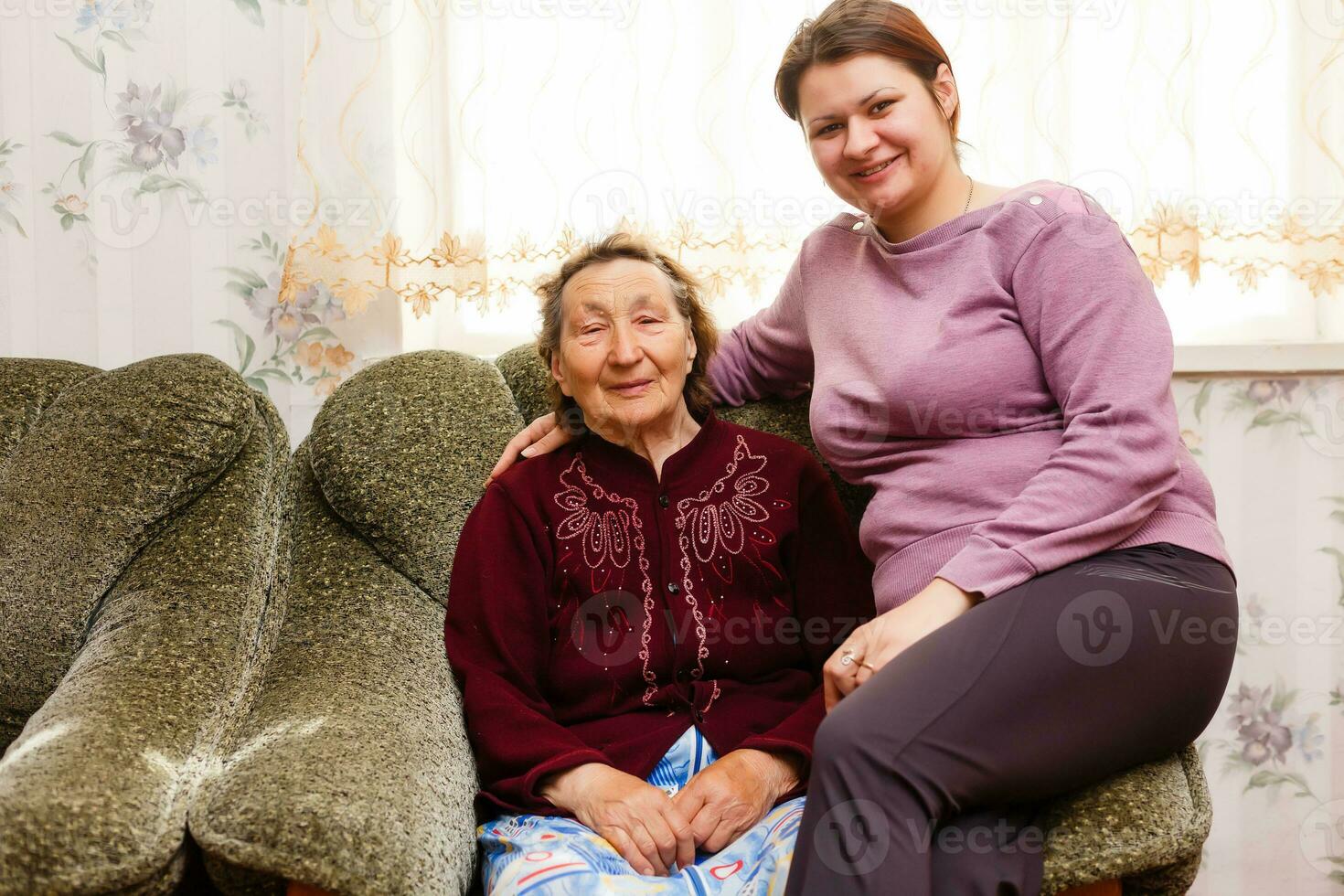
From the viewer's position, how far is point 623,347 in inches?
56.4

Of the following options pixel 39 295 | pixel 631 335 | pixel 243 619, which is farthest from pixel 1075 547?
pixel 39 295

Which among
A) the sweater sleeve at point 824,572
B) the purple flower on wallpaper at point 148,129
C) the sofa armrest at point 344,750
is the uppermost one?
the purple flower on wallpaper at point 148,129

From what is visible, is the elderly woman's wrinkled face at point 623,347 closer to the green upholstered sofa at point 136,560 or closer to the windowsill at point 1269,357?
the green upholstered sofa at point 136,560

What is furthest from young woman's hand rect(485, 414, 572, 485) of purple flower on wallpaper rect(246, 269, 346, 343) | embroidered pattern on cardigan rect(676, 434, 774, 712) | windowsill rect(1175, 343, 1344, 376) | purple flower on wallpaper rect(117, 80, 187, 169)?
windowsill rect(1175, 343, 1344, 376)

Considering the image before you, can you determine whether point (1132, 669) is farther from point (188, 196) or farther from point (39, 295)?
point (39, 295)

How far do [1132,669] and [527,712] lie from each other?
2.26ft

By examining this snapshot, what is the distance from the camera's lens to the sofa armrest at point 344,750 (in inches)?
40.5

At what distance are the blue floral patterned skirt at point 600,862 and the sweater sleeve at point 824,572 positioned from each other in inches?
9.7

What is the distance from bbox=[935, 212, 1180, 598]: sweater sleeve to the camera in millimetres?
1138

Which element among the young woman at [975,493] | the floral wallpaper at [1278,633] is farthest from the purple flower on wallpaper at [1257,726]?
the young woman at [975,493]

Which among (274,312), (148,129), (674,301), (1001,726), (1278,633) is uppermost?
(148,129)

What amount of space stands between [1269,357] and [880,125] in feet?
3.21

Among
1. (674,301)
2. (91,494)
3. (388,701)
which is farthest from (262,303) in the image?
(388,701)

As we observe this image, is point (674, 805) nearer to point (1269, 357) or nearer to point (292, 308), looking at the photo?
point (292, 308)
